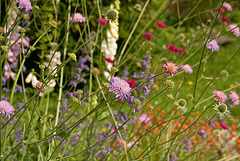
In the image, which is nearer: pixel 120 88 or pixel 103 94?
pixel 120 88

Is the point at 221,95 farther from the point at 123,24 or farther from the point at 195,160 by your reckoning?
the point at 123,24

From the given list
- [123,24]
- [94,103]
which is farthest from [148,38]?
[123,24]

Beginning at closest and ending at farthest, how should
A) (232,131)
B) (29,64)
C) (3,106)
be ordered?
1. (3,106)
2. (232,131)
3. (29,64)

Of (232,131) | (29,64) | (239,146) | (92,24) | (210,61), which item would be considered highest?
(210,61)

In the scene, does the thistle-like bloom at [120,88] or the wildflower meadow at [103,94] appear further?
the wildflower meadow at [103,94]

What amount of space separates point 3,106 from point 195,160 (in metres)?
1.42

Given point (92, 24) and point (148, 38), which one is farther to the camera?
point (92, 24)

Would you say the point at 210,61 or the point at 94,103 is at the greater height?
the point at 210,61

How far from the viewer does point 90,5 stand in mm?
3193

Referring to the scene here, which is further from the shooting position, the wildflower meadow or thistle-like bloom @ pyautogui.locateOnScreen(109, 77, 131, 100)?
the wildflower meadow

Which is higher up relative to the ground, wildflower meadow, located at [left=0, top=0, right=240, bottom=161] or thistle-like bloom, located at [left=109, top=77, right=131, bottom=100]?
wildflower meadow, located at [left=0, top=0, right=240, bottom=161]

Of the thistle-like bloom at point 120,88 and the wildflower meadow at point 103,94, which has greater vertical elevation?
the wildflower meadow at point 103,94

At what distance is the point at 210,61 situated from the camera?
5496 mm

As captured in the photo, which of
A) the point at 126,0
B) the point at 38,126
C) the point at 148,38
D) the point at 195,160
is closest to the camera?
the point at 38,126
